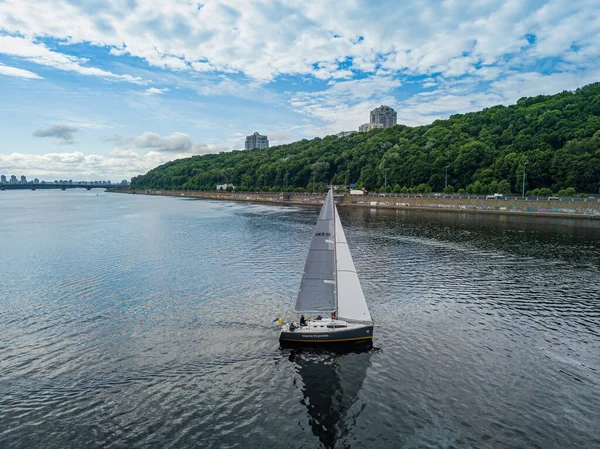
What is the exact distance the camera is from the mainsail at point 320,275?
28.6 metres

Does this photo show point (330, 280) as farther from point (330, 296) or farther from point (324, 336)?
point (324, 336)

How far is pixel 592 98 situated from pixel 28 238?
816 ft

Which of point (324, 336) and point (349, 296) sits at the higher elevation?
point (349, 296)

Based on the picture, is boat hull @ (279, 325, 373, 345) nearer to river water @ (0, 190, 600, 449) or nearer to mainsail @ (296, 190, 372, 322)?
river water @ (0, 190, 600, 449)

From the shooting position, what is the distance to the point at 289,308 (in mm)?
36031

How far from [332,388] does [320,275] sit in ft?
28.2

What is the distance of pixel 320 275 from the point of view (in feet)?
94.7

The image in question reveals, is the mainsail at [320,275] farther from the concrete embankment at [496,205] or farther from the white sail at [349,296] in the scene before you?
the concrete embankment at [496,205]

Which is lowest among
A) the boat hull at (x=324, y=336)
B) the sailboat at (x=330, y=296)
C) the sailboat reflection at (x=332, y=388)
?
the sailboat reflection at (x=332, y=388)

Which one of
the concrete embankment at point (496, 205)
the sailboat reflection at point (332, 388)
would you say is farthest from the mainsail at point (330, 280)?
the concrete embankment at point (496, 205)

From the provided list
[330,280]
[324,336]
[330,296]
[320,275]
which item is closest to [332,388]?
[324,336]

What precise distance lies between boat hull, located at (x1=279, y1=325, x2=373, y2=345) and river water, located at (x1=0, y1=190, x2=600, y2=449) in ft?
2.93

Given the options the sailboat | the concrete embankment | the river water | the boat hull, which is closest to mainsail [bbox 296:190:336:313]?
the sailboat

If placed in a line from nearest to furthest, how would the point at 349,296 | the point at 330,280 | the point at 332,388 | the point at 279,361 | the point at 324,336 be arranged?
1. the point at 332,388
2. the point at 279,361
3. the point at 324,336
4. the point at 349,296
5. the point at 330,280
